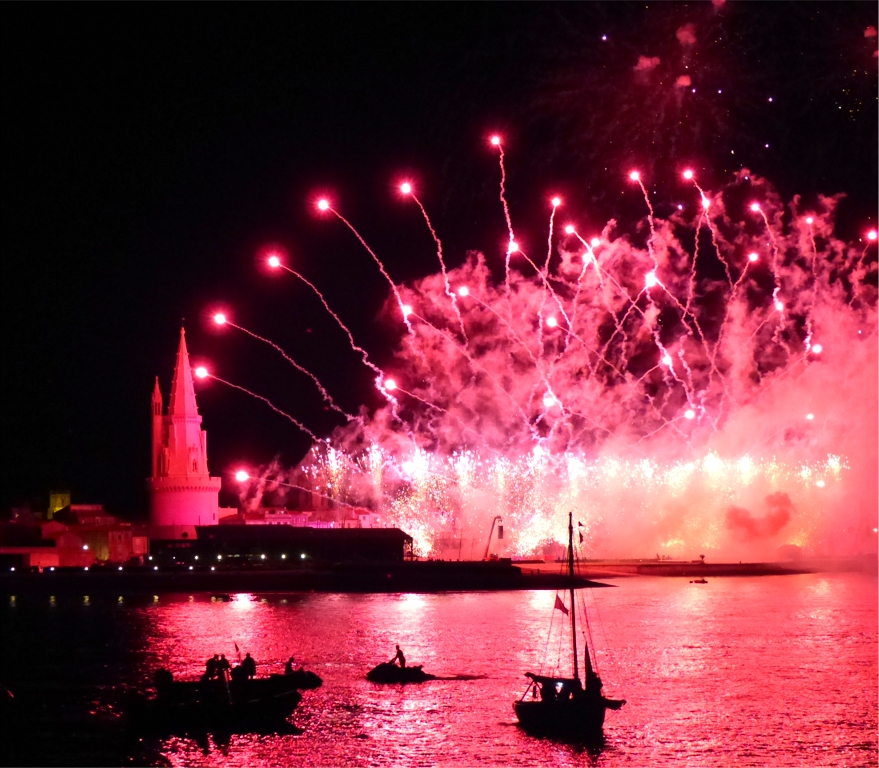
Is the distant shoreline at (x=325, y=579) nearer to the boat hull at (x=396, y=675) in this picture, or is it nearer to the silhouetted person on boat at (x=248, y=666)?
the boat hull at (x=396, y=675)

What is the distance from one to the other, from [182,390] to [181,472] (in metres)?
6.68

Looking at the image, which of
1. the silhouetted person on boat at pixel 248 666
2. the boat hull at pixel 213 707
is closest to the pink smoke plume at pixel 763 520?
the silhouetted person on boat at pixel 248 666

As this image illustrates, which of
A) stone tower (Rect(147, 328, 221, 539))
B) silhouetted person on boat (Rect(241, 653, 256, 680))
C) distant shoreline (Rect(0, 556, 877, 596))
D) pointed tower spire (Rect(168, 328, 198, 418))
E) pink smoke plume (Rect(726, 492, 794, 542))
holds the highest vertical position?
pointed tower spire (Rect(168, 328, 198, 418))

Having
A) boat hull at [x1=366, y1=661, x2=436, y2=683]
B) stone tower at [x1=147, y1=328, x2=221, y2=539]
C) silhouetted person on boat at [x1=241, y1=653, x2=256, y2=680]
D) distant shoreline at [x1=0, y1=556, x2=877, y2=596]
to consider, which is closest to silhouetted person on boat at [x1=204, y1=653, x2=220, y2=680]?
silhouetted person on boat at [x1=241, y1=653, x2=256, y2=680]

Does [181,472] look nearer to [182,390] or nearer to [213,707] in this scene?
[182,390]

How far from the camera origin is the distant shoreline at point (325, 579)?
89.2 m

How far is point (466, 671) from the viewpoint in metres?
49.8

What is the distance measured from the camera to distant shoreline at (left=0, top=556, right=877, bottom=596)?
89250 millimetres

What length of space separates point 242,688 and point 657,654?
20.4 m

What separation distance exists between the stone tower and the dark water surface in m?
24.0

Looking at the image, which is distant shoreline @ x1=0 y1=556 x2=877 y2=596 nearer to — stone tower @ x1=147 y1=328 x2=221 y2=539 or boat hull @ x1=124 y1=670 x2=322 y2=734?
stone tower @ x1=147 y1=328 x2=221 y2=539

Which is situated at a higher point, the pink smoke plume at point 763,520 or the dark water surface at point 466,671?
the pink smoke plume at point 763,520

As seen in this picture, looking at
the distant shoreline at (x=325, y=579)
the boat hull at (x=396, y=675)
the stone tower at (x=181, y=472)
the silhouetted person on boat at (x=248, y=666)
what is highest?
the stone tower at (x=181, y=472)

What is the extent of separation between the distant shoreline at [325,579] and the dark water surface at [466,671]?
5346 millimetres
